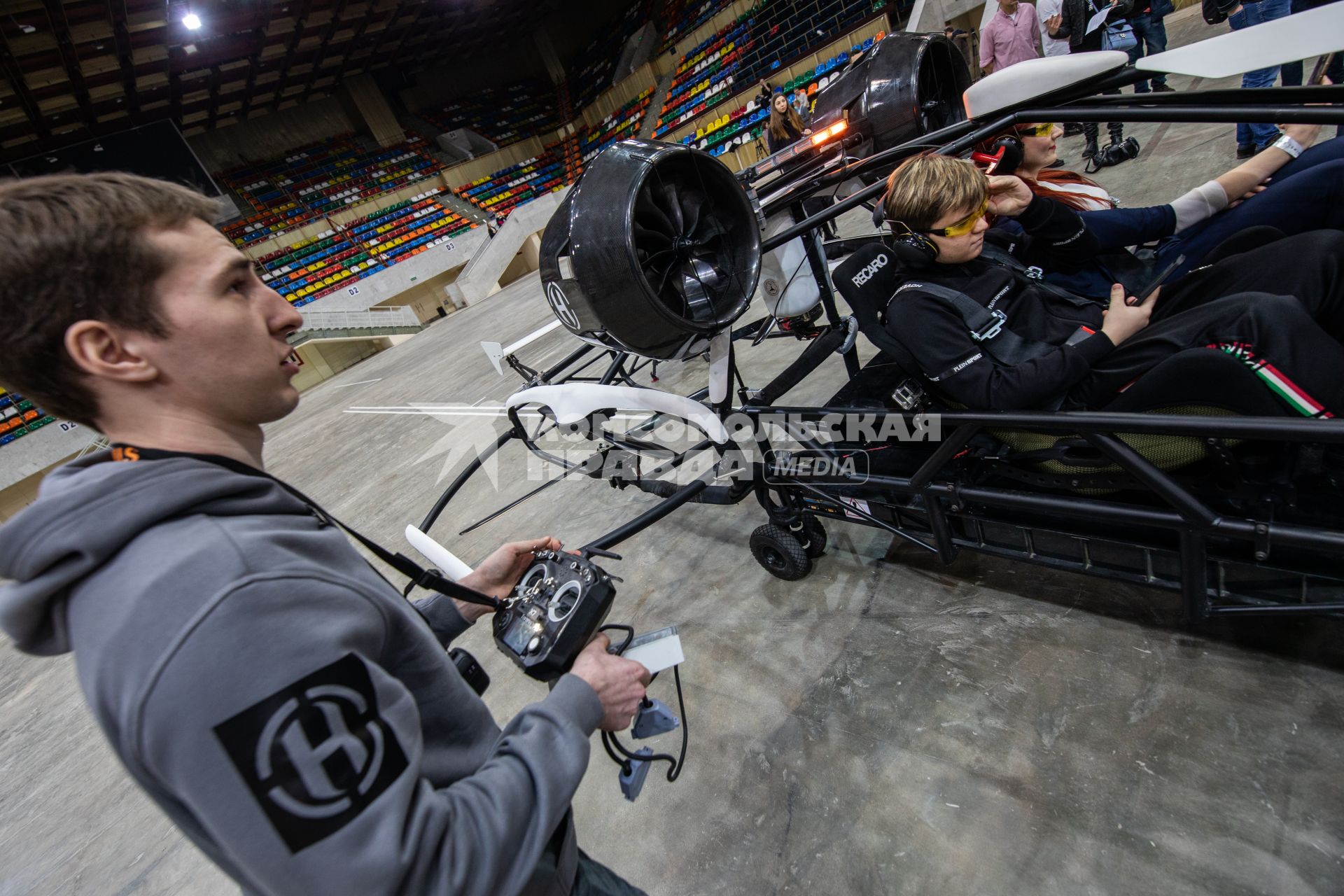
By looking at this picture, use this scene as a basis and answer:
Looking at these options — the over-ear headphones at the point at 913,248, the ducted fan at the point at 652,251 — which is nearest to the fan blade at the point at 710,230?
the ducted fan at the point at 652,251

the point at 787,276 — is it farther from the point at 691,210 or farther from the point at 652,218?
the point at 652,218

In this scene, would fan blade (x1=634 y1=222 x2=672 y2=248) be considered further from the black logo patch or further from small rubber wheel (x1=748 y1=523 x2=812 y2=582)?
the black logo patch

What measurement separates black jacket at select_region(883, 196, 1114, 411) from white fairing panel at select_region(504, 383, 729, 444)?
72cm

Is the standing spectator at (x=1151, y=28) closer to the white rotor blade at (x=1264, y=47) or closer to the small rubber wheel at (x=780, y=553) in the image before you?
the white rotor blade at (x=1264, y=47)

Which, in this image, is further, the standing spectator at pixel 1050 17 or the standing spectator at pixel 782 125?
the standing spectator at pixel 782 125

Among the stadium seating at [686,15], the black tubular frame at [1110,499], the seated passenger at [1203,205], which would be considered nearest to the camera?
the black tubular frame at [1110,499]

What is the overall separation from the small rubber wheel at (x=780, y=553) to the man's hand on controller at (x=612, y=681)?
4.81 ft

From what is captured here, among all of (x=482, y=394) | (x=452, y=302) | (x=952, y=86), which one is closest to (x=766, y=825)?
(x=952, y=86)

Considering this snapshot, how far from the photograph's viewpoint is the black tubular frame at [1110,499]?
4.10 feet

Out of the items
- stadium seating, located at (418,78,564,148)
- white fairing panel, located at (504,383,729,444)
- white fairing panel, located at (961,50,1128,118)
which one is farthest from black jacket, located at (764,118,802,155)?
stadium seating, located at (418,78,564,148)

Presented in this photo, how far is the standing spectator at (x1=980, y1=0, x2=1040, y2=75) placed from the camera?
5.54 meters

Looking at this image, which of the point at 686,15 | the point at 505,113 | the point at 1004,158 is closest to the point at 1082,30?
the point at 1004,158

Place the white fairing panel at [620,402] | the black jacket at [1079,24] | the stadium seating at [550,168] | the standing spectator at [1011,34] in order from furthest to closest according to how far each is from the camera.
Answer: the stadium seating at [550,168] < the standing spectator at [1011,34] < the black jacket at [1079,24] < the white fairing panel at [620,402]

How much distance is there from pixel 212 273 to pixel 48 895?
3072mm
